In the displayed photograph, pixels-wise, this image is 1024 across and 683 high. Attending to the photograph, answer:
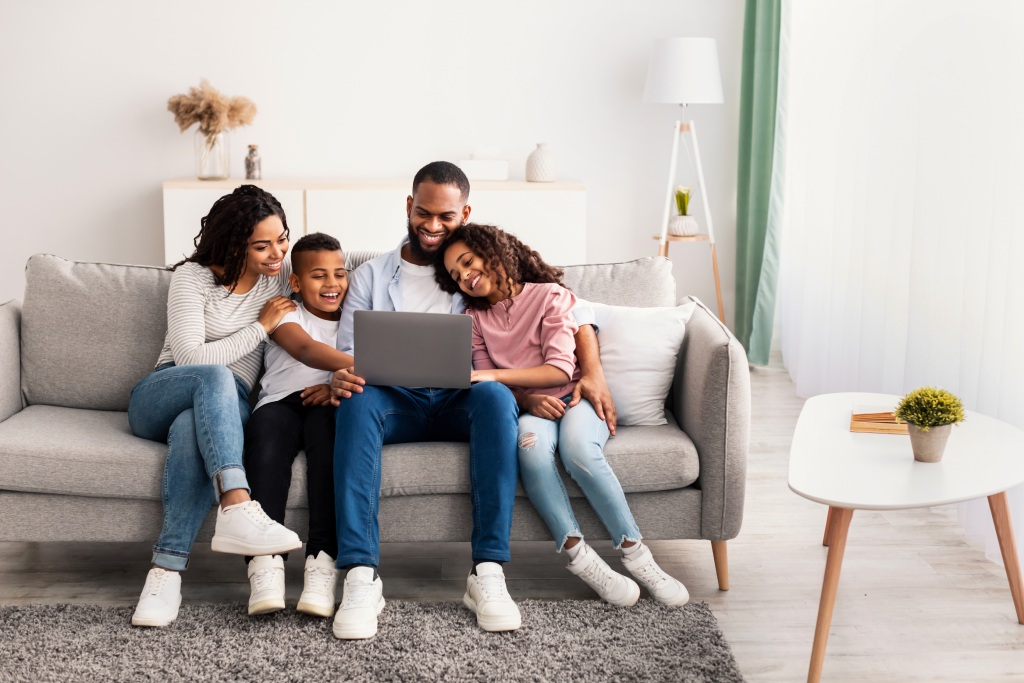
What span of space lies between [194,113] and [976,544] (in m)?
3.60

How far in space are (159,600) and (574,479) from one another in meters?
0.91

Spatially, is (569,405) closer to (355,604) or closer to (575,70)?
(355,604)

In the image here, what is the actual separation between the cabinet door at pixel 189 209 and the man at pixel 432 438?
6.98ft

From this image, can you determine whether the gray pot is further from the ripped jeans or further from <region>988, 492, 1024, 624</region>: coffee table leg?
the ripped jeans

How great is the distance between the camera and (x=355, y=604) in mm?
2094

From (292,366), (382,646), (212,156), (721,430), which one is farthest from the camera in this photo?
(212,156)

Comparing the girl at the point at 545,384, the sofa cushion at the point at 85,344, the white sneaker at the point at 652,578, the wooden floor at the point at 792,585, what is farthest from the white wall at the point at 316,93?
the white sneaker at the point at 652,578

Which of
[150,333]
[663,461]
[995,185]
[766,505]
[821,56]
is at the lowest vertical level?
[766,505]

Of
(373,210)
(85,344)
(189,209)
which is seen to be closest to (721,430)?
(85,344)

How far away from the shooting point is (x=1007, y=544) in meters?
2.14

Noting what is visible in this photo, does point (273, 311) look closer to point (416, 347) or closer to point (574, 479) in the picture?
point (416, 347)

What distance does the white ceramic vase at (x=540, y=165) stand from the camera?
4.67 metres

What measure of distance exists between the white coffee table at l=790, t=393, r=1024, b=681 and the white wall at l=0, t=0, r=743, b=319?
9.77 feet

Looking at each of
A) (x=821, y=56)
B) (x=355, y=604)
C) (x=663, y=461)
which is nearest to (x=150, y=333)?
(x=355, y=604)
